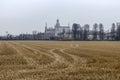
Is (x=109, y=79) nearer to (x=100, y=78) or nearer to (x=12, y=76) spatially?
(x=100, y=78)

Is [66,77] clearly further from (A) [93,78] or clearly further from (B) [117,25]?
(B) [117,25]

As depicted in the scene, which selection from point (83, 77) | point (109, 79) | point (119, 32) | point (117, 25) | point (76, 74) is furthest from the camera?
point (117, 25)

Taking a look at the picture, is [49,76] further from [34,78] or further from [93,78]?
[93,78]

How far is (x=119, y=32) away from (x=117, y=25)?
14.7 metres

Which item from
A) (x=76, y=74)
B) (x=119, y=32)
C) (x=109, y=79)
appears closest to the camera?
(x=109, y=79)

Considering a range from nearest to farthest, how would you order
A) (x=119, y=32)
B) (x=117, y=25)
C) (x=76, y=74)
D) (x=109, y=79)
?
(x=109, y=79), (x=76, y=74), (x=119, y=32), (x=117, y=25)

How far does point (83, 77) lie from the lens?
1455 cm

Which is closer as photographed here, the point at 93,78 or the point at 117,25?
the point at 93,78

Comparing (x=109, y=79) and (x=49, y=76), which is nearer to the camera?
(x=109, y=79)

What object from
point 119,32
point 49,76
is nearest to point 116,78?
point 49,76

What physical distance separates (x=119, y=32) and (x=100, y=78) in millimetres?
175988

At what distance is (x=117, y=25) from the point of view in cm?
19962

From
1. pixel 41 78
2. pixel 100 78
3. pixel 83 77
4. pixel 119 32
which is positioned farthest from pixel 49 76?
pixel 119 32

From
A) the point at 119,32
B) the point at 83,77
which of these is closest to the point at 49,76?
the point at 83,77
